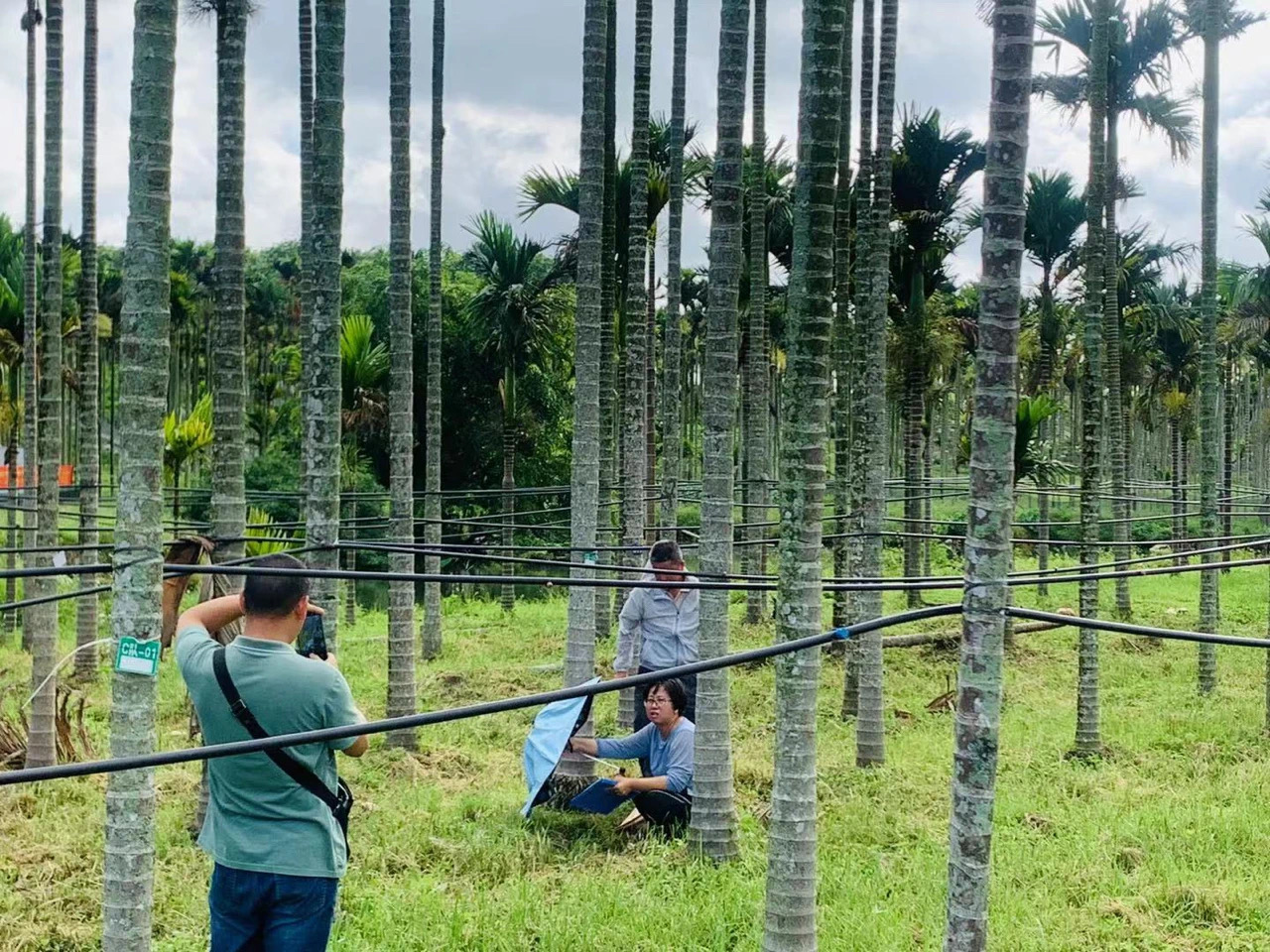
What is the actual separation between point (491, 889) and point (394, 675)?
4.00m

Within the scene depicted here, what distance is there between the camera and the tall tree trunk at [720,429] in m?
6.75

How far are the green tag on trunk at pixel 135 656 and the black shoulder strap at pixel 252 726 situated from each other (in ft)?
1.44

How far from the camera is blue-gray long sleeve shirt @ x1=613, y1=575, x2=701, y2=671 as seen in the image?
8734 mm

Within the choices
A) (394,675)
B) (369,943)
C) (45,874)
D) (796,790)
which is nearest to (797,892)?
(796,790)

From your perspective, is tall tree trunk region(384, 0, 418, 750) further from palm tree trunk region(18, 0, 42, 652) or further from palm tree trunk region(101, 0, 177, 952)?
palm tree trunk region(101, 0, 177, 952)

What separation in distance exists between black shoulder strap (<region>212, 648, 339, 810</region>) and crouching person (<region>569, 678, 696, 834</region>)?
12.7ft

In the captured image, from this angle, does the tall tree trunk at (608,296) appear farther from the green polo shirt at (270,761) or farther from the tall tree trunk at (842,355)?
the green polo shirt at (270,761)

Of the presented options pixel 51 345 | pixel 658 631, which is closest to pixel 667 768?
pixel 658 631

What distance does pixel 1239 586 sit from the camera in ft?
85.7

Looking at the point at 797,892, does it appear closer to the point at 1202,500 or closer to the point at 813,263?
the point at 813,263

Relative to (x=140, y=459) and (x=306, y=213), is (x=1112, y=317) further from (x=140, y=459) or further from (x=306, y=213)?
(x=140, y=459)

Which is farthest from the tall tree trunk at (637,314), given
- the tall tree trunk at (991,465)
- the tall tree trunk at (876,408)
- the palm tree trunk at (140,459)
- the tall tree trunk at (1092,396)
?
the tall tree trunk at (991,465)

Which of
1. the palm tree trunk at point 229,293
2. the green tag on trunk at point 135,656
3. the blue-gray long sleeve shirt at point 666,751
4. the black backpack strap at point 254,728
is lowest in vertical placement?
the blue-gray long sleeve shirt at point 666,751

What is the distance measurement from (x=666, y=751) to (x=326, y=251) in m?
3.72
